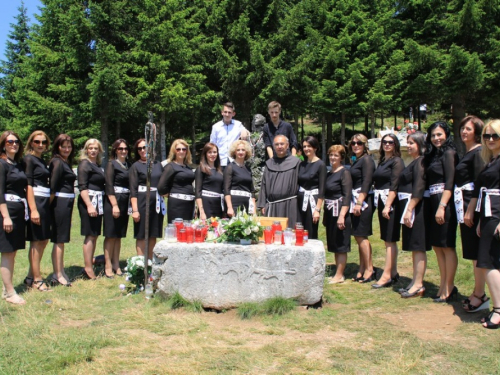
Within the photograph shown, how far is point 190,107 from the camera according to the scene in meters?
24.9

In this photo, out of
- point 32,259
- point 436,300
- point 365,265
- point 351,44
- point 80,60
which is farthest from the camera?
point 351,44

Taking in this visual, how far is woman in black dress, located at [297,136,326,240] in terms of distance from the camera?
6129mm

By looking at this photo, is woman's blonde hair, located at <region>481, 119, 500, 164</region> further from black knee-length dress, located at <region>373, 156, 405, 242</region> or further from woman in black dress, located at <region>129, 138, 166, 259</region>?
woman in black dress, located at <region>129, 138, 166, 259</region>

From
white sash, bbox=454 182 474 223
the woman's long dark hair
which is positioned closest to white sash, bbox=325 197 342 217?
the woman's long dark hair

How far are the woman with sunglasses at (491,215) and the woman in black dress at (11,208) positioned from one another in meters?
5.21

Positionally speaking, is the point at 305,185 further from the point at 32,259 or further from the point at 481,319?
the point at 32,259

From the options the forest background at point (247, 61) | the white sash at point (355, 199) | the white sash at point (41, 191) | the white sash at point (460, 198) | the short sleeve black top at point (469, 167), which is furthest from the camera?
the forest background at point (247, 61)

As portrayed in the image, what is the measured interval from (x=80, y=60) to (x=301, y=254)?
72.5 ft

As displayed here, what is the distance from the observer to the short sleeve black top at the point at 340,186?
627 centimetres

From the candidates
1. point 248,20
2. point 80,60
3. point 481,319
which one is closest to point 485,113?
point 248,20

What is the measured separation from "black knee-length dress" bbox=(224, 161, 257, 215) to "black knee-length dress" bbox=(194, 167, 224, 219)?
179 millimetres

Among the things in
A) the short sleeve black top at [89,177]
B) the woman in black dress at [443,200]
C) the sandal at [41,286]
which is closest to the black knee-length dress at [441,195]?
the woman in black dress at [443,200]

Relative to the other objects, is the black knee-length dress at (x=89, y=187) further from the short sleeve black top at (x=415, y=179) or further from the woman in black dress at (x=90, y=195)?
the short sleeve black top at (x=415, y=179)

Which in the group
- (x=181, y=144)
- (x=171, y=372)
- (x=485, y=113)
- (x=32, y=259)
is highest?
(x=485, y=113)
